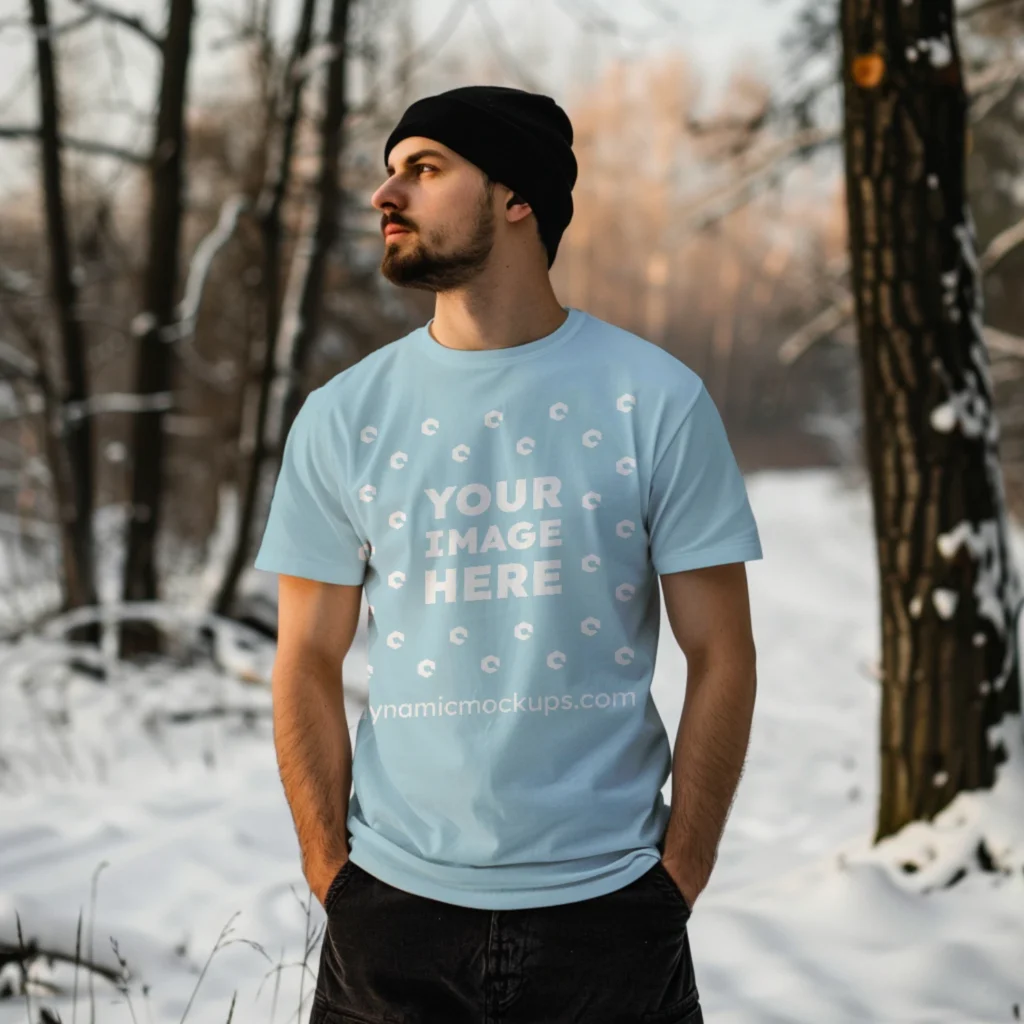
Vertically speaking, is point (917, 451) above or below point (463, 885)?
above

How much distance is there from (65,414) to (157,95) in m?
2.45

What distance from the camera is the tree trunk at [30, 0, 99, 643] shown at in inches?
336

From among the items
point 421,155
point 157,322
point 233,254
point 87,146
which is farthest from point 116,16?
point 233,254

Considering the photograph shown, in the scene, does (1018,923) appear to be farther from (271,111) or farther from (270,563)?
(271,111)

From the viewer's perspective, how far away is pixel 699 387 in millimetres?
2012

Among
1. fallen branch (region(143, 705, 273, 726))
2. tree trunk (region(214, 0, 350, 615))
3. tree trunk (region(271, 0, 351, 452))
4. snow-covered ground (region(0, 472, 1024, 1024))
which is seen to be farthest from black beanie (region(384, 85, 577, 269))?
tree trunk (region(271, 0, 351, 452))

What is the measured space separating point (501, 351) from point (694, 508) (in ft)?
1.41

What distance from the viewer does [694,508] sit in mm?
1969

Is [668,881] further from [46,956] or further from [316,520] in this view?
[46,956]

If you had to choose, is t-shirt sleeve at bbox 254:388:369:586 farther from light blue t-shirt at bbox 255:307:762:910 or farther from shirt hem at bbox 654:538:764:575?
shirt hem at bbox 654:538:764:575

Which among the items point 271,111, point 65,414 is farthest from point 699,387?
point 271,111

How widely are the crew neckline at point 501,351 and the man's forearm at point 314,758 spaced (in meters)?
0.60

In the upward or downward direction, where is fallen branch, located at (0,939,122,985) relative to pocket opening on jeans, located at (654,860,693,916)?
downward

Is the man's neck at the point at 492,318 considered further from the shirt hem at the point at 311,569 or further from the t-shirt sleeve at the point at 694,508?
the shirt hem at the point at 311,569
